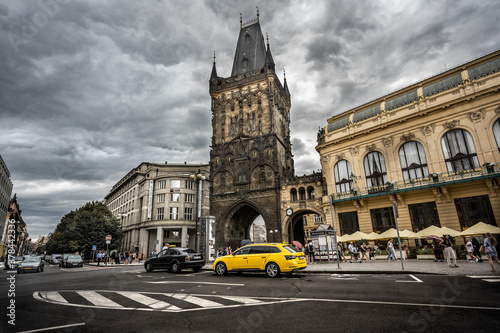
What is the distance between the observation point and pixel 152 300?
740 cm

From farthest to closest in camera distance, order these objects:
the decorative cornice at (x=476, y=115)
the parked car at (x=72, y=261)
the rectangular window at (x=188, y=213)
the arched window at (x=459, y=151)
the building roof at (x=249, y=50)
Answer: the rectangular window at (x=188, y=213)
the building roof at (x=249, y=50)
the parked car at (x=72, y=261)
the arched window at (x=459, y=151)
the decorative cornice at (x=476, y=115)

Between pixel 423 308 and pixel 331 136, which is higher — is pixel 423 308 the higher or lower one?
the lower one

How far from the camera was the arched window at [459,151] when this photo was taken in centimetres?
2250

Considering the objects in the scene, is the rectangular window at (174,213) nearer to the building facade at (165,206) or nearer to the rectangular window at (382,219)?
the building facade at (165,206)

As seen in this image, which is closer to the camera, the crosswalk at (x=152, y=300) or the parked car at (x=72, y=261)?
the crosswalk at (x=152, y=300)

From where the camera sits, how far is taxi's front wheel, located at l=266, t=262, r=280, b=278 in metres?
12.0

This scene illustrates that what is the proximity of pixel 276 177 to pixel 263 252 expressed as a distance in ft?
78.6

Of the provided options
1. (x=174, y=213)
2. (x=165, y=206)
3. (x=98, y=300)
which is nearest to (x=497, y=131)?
(x=98, y=300)

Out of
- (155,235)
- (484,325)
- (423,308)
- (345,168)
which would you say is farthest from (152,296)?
(155,235)

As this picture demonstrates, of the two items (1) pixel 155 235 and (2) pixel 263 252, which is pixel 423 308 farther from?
(1) pixel 155 235

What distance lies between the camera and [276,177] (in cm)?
3641

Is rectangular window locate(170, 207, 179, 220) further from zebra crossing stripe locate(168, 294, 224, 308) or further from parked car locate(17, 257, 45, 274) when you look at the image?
zebra crossing stripe locate(168, 294, 224, 308)

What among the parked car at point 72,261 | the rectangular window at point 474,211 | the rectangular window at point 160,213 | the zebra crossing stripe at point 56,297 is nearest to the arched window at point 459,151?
the rectangular window at point 474,211

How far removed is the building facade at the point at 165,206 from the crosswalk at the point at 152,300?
3724 centimetres
